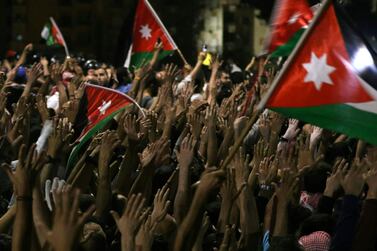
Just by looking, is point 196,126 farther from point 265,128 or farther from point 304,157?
point 304,157

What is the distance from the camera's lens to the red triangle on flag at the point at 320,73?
6406mm

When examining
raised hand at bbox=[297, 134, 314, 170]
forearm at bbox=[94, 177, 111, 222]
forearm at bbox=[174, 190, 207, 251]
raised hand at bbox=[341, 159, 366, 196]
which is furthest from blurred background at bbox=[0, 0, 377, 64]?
forearm at bbox=[174, 190, 207, 251]

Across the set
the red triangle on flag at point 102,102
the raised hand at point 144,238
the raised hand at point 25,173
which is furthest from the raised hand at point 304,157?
the raised hand at point 25,173

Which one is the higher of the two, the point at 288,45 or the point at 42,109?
the point at 288,45

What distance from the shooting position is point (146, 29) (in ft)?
46.5

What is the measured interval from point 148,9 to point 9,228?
27.3ft

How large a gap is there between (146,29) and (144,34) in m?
0.07

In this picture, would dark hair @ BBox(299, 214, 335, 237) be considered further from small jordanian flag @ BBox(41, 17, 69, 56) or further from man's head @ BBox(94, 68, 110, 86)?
small jordanian flag @ BBox(41, 17, 69, 56)

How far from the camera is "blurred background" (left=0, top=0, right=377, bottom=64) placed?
35.0m

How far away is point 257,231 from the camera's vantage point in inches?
261

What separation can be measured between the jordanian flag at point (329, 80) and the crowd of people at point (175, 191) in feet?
1.02

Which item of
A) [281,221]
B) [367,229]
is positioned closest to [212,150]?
[281,221]

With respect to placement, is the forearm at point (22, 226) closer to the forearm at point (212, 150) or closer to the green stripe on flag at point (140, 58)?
the forearm at point (212, 150)

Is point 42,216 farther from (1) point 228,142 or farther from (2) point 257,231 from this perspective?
(1) point 228,142
